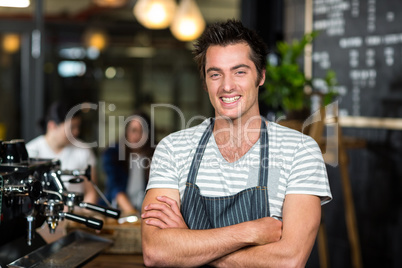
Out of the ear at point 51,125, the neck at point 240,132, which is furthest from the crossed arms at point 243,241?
the ear at point 51,125

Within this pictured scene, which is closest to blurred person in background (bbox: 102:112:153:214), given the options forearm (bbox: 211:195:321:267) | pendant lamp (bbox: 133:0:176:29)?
pendant lamp (bbox: 133:0:176:29)

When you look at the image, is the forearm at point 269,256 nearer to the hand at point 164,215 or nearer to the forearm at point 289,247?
the forearm at point 289,247

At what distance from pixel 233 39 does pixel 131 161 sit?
2028 mm

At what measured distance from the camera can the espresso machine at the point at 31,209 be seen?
4.86 ft

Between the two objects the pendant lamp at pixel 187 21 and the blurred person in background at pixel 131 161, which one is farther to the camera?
the pendant lamp at pixel 187 21

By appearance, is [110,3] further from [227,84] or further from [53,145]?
[227,84]

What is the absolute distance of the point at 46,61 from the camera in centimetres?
443

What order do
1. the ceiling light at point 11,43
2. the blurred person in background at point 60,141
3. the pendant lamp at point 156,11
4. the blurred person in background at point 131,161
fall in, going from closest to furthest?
1. the blurred person in background at point 60,141
2. the blurred person in background at point 131,161
3. the pendant lamp at point 156,11
4. the ceiling light at point 11,43

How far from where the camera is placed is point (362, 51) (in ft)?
10.8

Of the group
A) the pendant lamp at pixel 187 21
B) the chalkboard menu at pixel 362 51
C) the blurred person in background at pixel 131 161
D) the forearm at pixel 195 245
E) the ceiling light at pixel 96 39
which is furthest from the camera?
the ceiling light at pixel 96 39

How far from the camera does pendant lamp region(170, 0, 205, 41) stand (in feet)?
13.7

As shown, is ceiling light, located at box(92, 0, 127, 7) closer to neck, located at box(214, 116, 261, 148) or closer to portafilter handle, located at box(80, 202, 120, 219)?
neck, located at box(214, 116, 261, 148)

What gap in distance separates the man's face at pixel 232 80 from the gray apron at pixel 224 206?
19cm

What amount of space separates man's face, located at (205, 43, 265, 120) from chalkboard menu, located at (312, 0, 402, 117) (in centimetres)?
167
